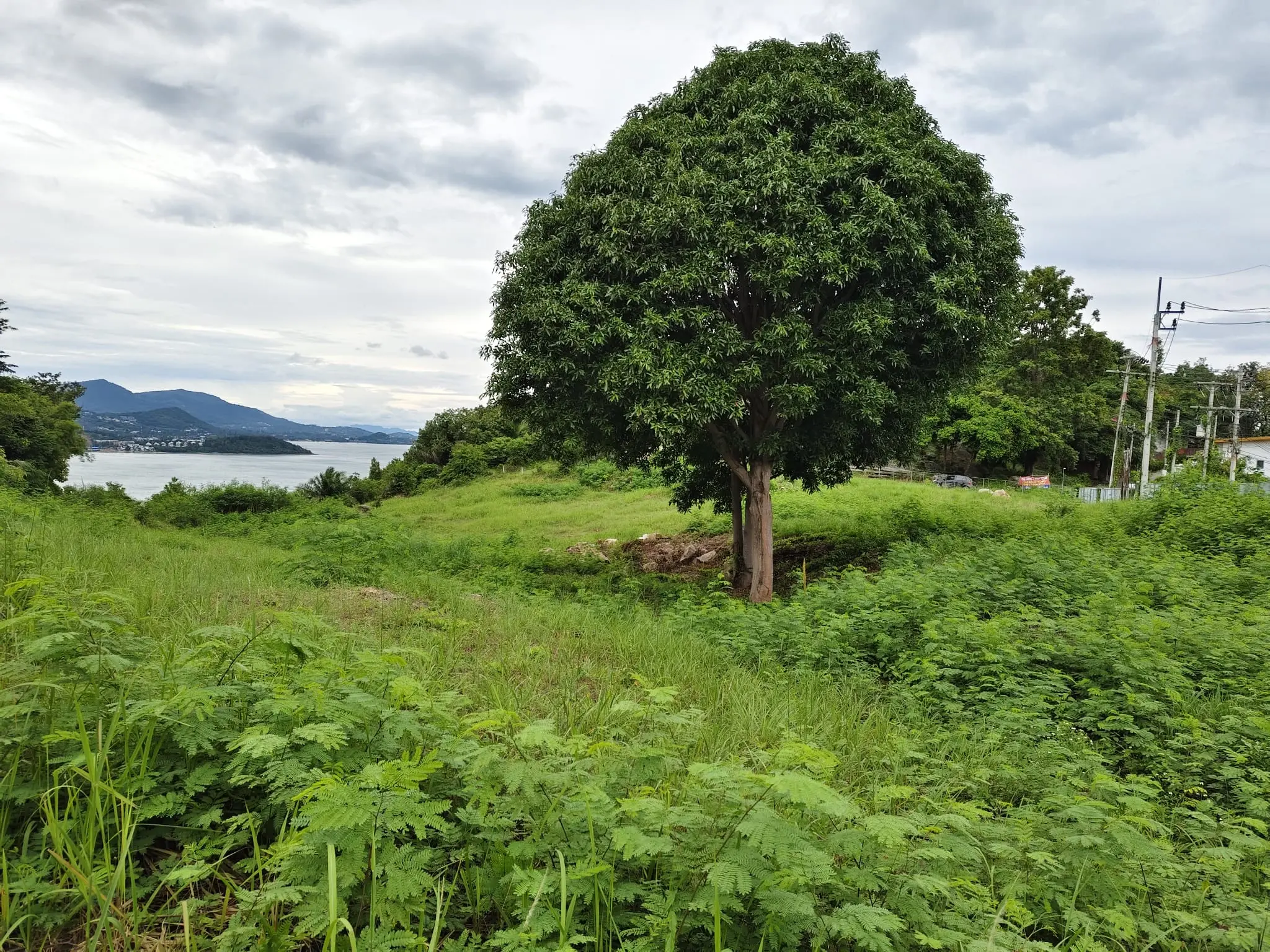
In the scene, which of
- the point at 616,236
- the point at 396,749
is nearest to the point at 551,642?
the point at 396,749

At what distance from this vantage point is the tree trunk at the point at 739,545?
13.3 m

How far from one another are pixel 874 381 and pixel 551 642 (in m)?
6.73

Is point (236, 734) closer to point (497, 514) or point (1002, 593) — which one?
point (1002, 593)

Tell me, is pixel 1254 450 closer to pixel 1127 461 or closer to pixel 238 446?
pixel 1127 461

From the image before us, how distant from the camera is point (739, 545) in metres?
13.9

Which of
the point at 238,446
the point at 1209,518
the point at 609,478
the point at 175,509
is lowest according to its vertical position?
the point at 175,509

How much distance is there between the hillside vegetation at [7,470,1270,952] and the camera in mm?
2027

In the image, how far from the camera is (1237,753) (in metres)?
4.05

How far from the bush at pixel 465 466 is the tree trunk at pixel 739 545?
1126 inches

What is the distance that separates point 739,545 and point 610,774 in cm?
1153

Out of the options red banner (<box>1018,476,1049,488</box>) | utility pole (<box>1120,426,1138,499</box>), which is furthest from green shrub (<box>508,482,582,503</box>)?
red banner (<box>1018,476,1049,488</box>)

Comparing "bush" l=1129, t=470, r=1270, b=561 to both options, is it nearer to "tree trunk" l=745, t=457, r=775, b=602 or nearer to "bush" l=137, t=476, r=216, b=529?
"tree trunk" l=745, t=457, r=775, b=602

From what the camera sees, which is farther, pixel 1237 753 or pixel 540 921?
pixel 1237 753

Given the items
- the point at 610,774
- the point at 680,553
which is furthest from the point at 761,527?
the point at 610,774
